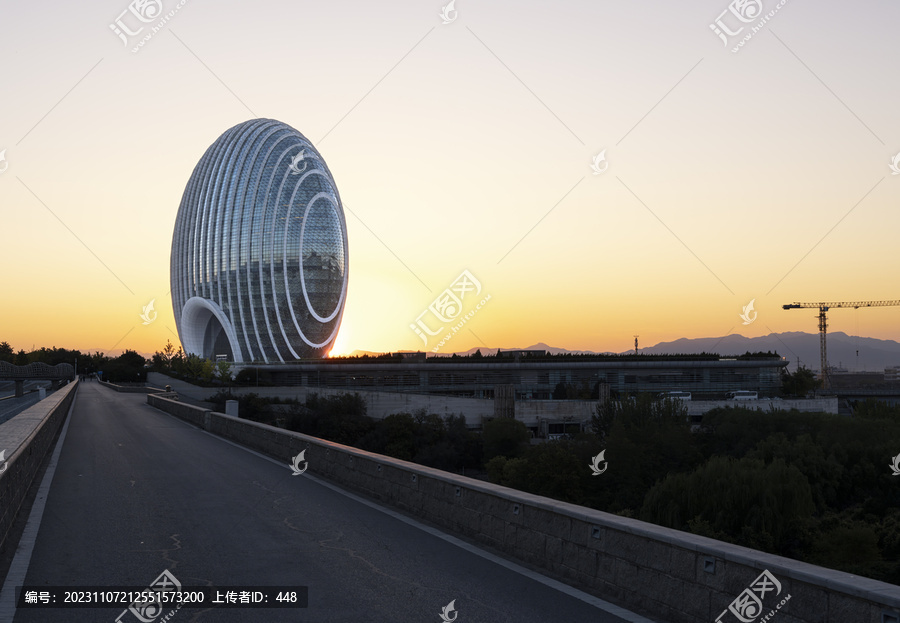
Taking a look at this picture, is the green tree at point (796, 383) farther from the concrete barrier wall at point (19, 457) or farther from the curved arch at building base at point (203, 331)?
the concrete barrier wall at point (19, 457)

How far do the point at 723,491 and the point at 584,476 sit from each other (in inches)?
687

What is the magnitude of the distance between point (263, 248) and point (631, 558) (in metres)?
122

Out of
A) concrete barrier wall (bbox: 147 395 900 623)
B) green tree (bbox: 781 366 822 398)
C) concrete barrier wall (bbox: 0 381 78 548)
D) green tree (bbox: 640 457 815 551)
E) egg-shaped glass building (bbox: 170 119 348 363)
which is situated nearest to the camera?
concrete barrier wall (bbox: 147 395 900 623)

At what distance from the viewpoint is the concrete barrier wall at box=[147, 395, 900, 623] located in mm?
5387

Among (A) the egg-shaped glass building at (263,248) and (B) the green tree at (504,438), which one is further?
(A) the egg-shaped glass building at (263,248)

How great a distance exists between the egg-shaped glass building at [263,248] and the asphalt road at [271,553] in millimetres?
109544

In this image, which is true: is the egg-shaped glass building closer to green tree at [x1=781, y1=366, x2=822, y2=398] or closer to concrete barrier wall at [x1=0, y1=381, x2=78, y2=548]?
green tree at [x1=781, y1=366, x2=822, y2=398]

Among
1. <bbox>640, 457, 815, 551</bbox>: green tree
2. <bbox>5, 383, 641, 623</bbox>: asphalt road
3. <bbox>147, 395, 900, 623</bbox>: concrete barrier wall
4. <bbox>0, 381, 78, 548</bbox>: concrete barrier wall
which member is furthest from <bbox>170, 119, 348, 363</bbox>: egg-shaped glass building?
<bbox>147, 395, 900, 623</bbox>: concrete barrier wall

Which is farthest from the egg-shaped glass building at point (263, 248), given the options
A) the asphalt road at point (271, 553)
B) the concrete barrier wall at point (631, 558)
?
the concrete barrier wall at point (631, 558)

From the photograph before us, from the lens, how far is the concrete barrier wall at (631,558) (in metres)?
5.39

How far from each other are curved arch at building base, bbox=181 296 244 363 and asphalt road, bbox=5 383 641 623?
4765 inches

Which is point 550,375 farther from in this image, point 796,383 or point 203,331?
point 203,331

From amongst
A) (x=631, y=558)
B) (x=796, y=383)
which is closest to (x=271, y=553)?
(x=631, y=558)

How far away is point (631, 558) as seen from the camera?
7.22m
